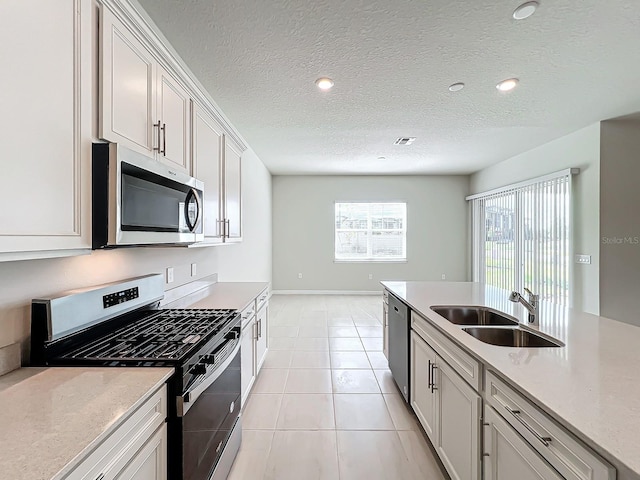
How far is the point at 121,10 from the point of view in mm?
1362

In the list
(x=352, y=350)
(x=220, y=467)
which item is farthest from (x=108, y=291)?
(x=352, y=350)

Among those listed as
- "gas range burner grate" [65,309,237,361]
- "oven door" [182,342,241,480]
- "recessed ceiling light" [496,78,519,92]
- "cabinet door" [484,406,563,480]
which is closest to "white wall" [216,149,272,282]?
"gas range burner grate" [65,309,237,361]

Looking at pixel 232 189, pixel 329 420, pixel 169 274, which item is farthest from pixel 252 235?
pixel 329 420

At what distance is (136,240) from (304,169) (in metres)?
5.53

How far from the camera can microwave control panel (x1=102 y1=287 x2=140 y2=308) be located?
1.57 meters

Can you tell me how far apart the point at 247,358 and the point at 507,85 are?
3.24 metres

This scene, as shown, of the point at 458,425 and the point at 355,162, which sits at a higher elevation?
the point at 355,162

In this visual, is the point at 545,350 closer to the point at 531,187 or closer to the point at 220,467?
the point at 220,467

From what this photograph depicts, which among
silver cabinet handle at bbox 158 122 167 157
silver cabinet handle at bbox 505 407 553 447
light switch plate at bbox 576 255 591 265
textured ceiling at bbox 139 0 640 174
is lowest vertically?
silver cabinet handle at bbox 505 407 553 447

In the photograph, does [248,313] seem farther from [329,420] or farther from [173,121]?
[173,121]

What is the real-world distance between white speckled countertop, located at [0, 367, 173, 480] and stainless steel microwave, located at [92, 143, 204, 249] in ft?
1.63

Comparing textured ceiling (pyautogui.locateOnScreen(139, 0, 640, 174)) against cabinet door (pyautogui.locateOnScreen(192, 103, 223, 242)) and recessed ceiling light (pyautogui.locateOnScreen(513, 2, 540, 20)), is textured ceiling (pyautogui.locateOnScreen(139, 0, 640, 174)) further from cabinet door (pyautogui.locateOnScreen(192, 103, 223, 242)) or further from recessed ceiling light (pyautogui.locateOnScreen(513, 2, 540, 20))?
cabinet door (pyautogui.locateOnScreen(192, 103, 223, 242))

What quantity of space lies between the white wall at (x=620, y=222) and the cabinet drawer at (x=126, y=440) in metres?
4.83

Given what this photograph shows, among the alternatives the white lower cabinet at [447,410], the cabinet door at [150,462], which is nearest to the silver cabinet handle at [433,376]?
the white lower cabinet at [447,410]
